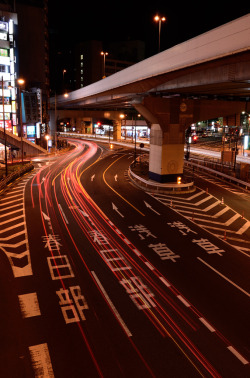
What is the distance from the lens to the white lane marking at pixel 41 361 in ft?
32.6

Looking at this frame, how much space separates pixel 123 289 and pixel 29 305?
4.25 metres

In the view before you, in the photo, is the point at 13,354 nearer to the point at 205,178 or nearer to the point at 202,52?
the point at 202,52

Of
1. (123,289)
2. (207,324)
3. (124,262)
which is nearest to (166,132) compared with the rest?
(124,262)

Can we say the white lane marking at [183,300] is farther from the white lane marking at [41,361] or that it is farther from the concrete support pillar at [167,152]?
the concrete support pillar at [167,152]

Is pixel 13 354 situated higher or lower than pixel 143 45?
lower

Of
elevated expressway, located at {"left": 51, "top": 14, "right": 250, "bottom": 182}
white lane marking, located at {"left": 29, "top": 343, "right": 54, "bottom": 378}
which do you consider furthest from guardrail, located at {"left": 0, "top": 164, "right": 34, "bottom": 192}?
white lane marking, located at {"left": 29, "top": 343, "right": 54, "bottom": 378}

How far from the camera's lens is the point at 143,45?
190625mm

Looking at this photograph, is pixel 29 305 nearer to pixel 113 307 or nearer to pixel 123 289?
pixel 113 307

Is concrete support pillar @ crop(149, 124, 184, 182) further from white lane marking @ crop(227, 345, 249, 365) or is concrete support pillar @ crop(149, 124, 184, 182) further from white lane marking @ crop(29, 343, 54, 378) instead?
white lane marking @ crop(29, 343, 54, 378)

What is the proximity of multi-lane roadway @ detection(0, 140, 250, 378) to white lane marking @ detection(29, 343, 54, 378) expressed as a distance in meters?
0.03

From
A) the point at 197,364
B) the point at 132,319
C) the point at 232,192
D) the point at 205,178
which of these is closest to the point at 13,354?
the point at 132,319

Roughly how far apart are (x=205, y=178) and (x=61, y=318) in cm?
3616

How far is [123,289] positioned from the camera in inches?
591

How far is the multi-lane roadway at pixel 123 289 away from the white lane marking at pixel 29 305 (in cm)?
7
